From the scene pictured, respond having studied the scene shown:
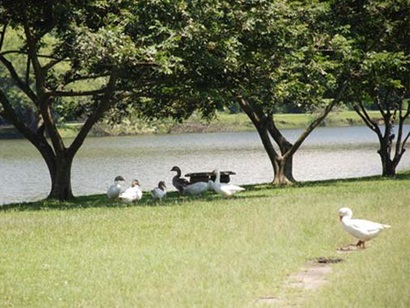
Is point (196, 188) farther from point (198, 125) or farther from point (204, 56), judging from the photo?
point (198, 125)

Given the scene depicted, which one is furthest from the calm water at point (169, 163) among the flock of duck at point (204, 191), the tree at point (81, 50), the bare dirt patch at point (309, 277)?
the bare dirt patch at point (309, 277)

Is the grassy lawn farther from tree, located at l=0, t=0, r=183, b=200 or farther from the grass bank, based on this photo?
the grass bank

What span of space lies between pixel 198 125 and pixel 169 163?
182 ft

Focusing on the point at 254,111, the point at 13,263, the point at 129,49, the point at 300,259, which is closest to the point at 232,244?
the point at 300,259

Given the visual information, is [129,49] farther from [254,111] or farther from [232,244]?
[254,111]

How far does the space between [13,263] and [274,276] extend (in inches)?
188

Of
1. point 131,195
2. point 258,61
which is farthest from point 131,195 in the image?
point 258,61

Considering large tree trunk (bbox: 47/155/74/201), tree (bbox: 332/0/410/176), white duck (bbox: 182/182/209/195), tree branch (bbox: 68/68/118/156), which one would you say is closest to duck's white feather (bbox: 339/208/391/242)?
tree branch (bbox: 68/68/118/156)

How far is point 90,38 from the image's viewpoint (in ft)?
75.6

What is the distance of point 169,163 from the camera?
5434 centimetres

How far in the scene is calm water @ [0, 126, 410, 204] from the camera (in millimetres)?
42844

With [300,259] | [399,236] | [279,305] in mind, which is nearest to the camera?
[279,305]

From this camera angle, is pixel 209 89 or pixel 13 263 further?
pixel 209 89

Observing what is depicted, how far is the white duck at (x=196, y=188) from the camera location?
2862 cm
